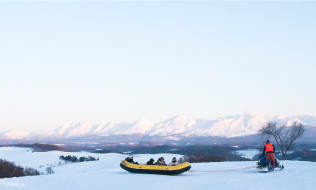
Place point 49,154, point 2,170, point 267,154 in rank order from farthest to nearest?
point 49,154, point 2,170, point 267,154

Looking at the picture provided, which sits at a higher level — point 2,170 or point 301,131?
point 301,131

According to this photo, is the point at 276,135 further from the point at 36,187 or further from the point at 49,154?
the point at 49,154

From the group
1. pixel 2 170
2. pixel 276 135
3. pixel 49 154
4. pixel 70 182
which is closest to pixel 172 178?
pixel 70 182

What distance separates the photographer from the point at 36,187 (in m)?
19.7

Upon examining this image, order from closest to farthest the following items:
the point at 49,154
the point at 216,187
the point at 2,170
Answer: the point at 216,187, the point at 2,170, the point at 49,154

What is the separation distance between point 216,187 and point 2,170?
55.6 metres

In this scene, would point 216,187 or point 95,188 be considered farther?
point 95,188

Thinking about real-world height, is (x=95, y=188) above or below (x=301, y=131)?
below

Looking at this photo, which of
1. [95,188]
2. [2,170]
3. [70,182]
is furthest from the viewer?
[2,170]

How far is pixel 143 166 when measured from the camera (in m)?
24.2

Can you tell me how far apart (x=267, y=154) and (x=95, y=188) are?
12018 mm

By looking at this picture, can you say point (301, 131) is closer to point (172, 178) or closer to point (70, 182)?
point (172, 178)

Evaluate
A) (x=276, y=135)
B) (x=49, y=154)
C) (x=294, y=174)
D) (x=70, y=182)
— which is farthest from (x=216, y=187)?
(x=49, y=154)

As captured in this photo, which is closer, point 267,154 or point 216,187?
point 216,187
